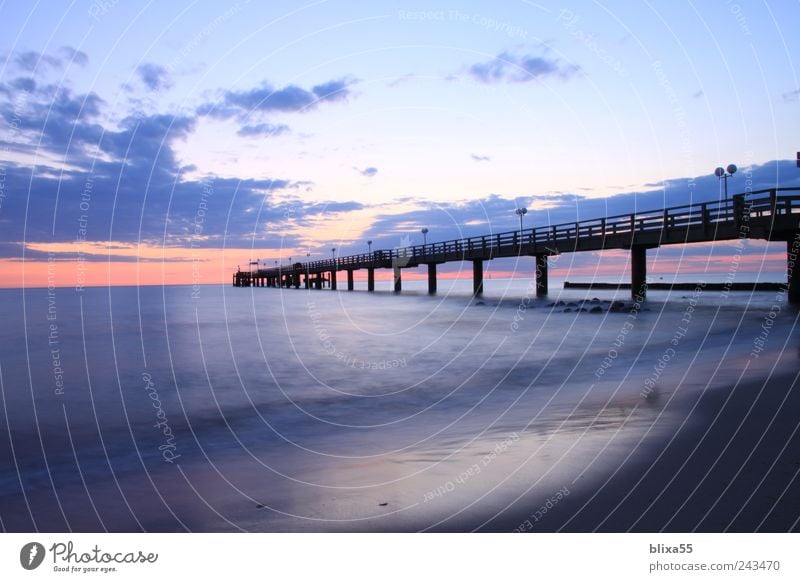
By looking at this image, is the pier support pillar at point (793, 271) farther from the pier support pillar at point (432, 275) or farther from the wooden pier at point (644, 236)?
the pier support pillar at point (432, 275)

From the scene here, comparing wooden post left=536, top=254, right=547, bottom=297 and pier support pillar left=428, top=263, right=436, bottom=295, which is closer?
wooden post left=536, top=254, right=547, bottom=297

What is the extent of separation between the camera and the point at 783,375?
9.00 metres

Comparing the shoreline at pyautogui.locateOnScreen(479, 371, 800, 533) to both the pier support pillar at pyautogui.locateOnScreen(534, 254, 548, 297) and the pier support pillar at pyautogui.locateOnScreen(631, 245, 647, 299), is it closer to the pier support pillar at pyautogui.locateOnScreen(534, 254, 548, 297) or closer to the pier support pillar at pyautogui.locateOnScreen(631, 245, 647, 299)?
the pier support pillar at pyautogui.locateOnScreen(631, 245, 647, 299)

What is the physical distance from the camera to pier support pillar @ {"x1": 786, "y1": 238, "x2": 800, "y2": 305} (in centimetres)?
2343

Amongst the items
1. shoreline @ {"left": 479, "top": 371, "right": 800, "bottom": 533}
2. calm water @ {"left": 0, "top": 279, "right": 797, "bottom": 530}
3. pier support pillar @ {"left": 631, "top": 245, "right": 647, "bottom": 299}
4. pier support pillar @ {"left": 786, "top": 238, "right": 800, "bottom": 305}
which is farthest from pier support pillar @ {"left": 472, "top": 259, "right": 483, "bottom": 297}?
shoreline @ {"left": 479, "top": 371, "right": 800, "bottom": 533}

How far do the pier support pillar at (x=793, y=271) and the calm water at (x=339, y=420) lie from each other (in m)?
4.34

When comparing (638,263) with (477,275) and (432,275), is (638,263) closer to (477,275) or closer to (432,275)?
(477,275)

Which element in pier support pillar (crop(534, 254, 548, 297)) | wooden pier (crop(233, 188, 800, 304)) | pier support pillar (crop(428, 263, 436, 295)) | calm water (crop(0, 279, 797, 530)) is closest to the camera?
calm water (crop(0, 279, 797, 530))

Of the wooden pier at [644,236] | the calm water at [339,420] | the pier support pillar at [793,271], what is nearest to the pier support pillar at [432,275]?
the wooden pier at [644,236]

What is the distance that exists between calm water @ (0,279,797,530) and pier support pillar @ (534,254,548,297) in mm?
20080

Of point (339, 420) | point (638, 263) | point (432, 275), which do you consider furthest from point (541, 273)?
point (339, 420)
